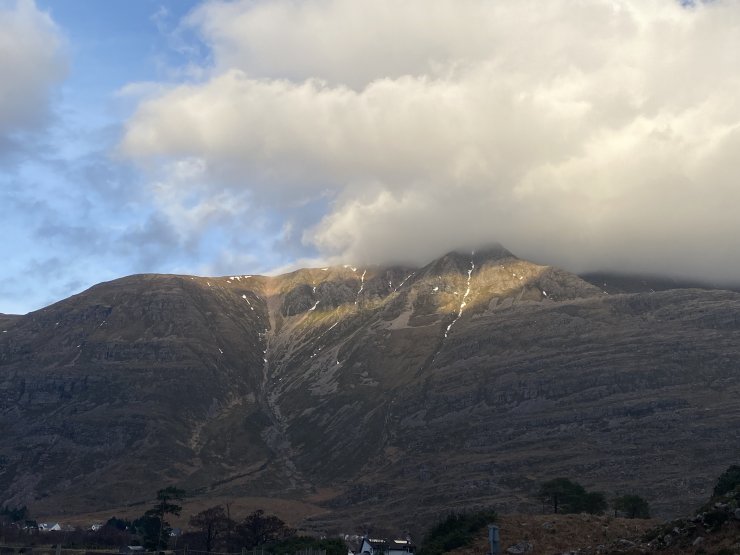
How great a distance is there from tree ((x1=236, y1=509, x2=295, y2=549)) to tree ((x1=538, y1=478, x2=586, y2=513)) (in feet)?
108

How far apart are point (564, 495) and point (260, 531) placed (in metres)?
38.4

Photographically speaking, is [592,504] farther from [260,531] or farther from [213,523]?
[213,523]

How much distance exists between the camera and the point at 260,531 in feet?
358

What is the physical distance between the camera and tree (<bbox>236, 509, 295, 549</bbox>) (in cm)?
10594

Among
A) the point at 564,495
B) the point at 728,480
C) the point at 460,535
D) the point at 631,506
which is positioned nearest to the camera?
the point at 460,535

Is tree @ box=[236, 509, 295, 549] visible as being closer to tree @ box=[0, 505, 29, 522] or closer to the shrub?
the shrub

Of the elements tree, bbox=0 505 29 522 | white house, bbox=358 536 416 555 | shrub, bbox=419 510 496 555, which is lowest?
white house, bbox=358 536 416 555

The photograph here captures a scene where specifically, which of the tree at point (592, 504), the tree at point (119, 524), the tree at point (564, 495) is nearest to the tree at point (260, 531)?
the tree at point (564, 495)

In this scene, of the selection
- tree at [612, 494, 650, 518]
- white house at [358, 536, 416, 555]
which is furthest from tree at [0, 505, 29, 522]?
tree at [612, 494, 650, 518]

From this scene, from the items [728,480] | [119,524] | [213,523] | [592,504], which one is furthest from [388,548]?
[119,524]

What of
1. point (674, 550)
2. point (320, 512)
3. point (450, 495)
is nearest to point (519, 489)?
point (450, 495)

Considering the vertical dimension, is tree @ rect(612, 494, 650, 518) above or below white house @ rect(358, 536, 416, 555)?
above

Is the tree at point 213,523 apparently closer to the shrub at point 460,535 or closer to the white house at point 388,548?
the white house at point 388,548

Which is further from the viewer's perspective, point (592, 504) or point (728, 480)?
point (592, 504)
